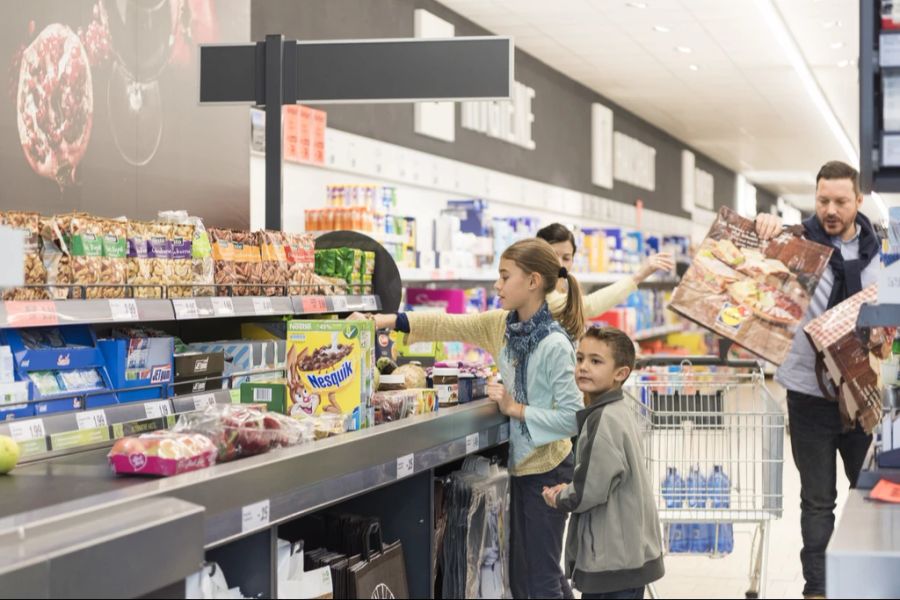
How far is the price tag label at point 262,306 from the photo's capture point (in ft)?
12.2

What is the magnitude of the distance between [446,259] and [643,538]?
3732 mm

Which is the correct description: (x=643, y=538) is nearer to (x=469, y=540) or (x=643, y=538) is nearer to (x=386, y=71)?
(x=469, y=540)

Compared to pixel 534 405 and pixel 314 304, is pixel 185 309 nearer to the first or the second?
pixel 314 304

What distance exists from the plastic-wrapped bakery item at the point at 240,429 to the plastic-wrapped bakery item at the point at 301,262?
123cm

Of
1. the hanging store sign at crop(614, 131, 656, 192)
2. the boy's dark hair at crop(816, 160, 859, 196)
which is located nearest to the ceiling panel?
the hanging store sign at crop(614, 131, 656, 192)

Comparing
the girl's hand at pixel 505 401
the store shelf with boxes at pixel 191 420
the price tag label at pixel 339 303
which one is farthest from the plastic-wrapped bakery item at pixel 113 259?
the girl's hand at pixel 505 401

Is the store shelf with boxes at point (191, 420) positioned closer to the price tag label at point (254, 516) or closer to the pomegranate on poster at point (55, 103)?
the price tag label at point (254, 516)

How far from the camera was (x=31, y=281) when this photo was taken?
2963 millimetres

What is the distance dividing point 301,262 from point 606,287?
1482 mm

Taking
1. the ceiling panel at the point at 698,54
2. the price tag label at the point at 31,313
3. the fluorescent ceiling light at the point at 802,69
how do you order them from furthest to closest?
the fluorescent ceiling light at the point at 802,69 → the ceiling panel at the point at 698,54 → the price tag label at the point at 31,313

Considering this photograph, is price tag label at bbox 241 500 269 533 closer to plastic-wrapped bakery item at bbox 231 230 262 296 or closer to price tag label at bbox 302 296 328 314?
plastic-wrapped bakery item at bbox 231 230 262 296

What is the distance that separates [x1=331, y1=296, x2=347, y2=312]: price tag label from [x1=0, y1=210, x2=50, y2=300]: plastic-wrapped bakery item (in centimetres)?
136

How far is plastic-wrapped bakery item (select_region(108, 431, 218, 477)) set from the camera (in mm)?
2529

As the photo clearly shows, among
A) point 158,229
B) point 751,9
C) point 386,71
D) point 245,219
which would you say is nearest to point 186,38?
point 245,219
